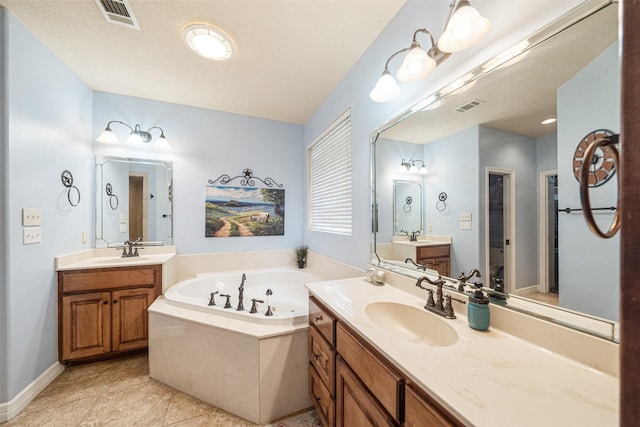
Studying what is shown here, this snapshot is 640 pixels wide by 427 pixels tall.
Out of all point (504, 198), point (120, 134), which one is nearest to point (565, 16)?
point (504, 198)

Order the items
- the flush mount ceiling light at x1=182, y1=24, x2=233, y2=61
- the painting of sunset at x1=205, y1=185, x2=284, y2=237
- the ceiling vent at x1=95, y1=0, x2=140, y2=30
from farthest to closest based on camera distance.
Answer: the painting of sunset at x1=205, y1=185, x2=284, y2=237 < the flush mount ceiling light at x1=182, y1=24, x2=233, y2=61 < the ceiling vent at x1=95, y1=0, x2=140, y2=30

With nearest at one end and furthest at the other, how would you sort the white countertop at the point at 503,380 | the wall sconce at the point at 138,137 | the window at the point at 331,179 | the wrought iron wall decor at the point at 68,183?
the white countertop at the point at 503,380, the wrought iron wall decor at the point at 68,183, the window at the point at 331,179, the wall sconce at the point at 138,137

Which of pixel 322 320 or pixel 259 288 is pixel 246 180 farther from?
pixel 322 320

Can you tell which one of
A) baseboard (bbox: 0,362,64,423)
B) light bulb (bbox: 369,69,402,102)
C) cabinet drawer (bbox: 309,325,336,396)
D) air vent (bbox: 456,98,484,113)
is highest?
light bulb (bbox: 369,69,402,102)

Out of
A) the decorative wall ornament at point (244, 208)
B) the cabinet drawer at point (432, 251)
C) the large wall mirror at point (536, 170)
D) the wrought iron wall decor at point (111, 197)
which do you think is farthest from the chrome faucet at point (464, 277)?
Answer: the wrought iron wall decor at point (111, 197)

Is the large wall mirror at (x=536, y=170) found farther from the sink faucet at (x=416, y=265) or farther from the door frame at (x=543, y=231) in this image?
the sink faucet at (x=416, y=265)

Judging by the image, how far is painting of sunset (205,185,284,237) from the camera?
2.92m

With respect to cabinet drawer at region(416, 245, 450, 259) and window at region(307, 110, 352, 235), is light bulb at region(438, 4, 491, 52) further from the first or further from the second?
window at region(307, 110, 352, 235)

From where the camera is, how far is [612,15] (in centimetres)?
71

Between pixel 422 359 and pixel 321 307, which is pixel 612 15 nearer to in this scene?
pixel 422 359

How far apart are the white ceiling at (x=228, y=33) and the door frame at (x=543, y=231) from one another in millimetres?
1376

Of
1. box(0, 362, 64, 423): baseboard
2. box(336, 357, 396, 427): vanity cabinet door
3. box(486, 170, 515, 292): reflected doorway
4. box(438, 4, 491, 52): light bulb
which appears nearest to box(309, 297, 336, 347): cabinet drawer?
box(336, 357, 396, 427): vanity cabinet door

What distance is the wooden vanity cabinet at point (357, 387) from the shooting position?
2.33ft

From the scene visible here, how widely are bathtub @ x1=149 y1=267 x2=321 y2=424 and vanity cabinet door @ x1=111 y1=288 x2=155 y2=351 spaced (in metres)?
0.36
